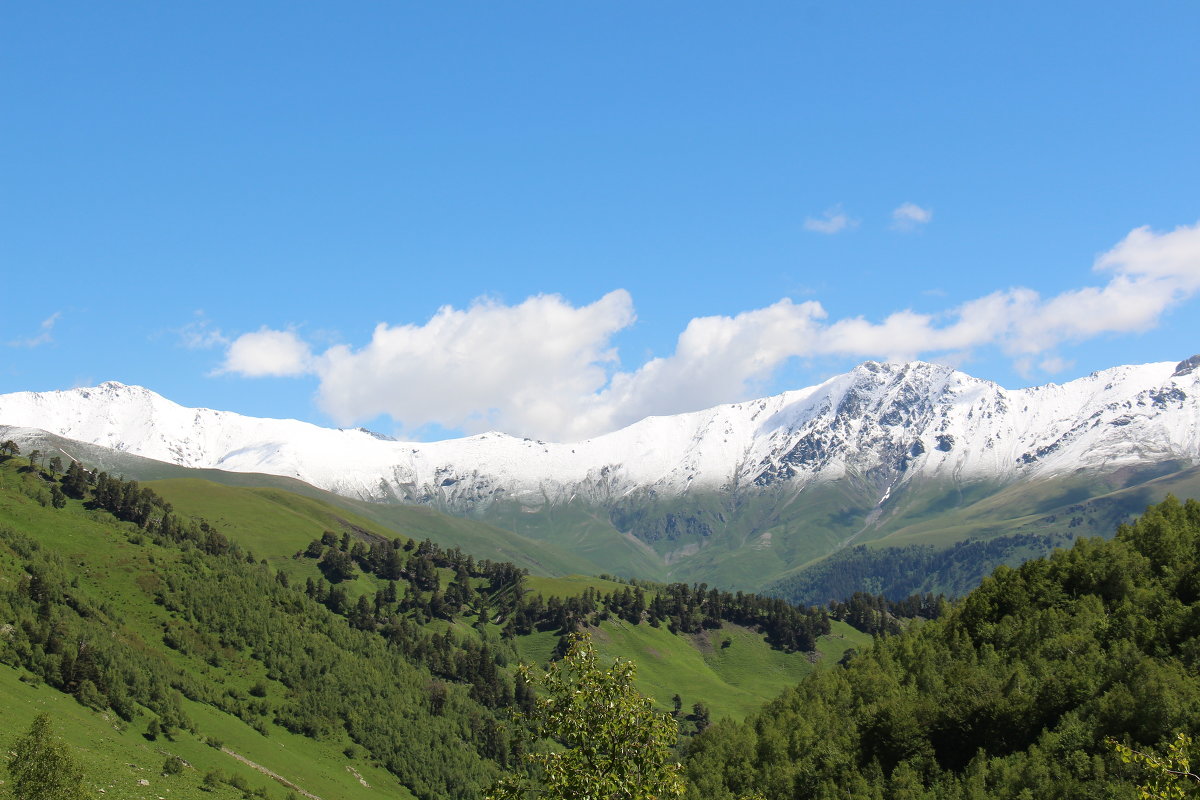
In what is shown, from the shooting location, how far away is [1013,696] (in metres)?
117

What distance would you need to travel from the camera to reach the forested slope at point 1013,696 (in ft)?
336

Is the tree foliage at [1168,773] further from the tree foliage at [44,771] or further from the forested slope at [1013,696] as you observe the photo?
the tree foliage at [44,771]

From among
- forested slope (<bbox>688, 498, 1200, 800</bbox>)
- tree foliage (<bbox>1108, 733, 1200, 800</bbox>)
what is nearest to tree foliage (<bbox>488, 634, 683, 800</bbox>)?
tree foliage (<bbox>1108, 733, 1200, 800</bbox>)

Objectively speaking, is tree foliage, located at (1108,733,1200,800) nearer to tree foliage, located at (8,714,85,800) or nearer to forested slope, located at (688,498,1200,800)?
forested slope, located at (688,498,1200,800)

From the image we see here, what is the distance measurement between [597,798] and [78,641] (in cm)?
19573

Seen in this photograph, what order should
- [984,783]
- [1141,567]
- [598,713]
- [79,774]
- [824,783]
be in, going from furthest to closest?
[1141,567] < [824,783] < [984,783] < [79,774] < [598,713]

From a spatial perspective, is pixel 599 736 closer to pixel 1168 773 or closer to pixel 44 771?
pixel 1168 773

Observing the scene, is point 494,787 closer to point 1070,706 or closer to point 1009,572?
point 1070,706

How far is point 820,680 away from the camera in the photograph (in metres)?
170

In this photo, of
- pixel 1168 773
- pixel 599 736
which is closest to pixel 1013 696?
pixel 599 736

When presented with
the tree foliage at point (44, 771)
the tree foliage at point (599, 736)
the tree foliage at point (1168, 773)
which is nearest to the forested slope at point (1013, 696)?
the tree foliage at point (1168, 773)

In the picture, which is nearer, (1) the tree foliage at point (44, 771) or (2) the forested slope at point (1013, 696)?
(1) the tree foliage at point (44, 771)

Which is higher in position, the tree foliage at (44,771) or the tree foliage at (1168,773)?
the tree foliage at (1168,773)

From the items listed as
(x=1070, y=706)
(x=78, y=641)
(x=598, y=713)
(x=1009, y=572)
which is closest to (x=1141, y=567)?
(x=1009, y=572)
